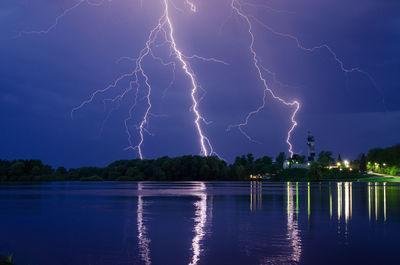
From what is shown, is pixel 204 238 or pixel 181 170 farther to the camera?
pixel 181 170

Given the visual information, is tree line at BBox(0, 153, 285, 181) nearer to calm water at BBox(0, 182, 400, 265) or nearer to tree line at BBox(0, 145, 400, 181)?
tree line at BBox(0, 145, 400, 181)

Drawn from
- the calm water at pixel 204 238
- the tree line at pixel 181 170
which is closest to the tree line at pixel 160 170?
the tree line at pixel 181 170

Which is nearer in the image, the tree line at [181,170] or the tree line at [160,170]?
the tree line at [181,170]

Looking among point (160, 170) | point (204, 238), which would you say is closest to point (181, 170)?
point (160, 170)

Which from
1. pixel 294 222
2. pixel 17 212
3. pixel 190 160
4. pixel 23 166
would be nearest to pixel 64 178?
pixel 23 166

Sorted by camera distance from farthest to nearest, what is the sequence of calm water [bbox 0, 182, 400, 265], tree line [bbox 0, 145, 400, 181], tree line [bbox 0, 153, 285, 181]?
tree line [bbox 0, 153, 285, 181], tree line [bbox 0, 145, 400, 181], calm water [bbox 0, 182, 400, 265]

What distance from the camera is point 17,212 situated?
93.8 feet

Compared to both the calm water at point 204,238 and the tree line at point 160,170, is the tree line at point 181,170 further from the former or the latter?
the calm water at point 204,238

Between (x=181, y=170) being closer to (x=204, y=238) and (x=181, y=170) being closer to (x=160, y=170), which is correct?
(x=160, y=170)

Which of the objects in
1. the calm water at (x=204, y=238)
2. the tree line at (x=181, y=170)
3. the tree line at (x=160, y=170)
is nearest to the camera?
the calm water at (x=204, y=238)

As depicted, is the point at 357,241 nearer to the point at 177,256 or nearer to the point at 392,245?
the point at 392,245

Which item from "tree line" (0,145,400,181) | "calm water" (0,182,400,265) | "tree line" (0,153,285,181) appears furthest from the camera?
"tree line" (0,153,285,181)

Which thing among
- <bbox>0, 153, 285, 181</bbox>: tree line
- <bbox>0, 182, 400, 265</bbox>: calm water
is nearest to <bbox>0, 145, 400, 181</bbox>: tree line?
<bbox>0, 153, 285, 181</bbox>: tree line

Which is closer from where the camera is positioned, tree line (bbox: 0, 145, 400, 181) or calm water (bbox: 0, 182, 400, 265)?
calm water (bbox: 0, 182, 400, 265)
